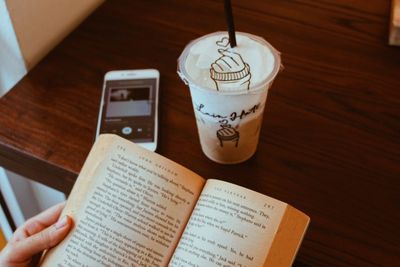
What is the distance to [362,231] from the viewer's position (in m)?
0.56

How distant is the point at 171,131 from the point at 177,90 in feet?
0.24

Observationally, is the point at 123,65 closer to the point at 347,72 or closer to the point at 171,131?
the point at 171,131

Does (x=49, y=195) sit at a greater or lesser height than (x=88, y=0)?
lesser

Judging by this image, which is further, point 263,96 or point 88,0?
point 88,0

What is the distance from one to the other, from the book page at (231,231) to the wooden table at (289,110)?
73 millimetres

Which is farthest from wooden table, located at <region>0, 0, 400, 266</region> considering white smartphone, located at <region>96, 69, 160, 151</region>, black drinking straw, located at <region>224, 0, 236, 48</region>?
black drinking straw, located at <region>224, 0, 236, 48</region>

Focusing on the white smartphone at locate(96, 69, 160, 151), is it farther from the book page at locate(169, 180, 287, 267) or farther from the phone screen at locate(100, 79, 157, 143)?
the book page at locate(169, 180, 287, 267)

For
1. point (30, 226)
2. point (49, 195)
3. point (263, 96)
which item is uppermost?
point (263, 96)

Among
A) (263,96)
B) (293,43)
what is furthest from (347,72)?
(263,96)

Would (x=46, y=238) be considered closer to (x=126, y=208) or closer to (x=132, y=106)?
(x=126, y=208)

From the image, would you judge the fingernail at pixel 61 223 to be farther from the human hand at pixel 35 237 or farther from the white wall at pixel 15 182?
the white wall at pixel 15 182

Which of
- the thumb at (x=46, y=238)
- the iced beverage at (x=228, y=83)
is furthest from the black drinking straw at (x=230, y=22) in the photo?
the thumb at (x=46, y=238)

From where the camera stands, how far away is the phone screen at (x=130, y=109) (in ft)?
2.17

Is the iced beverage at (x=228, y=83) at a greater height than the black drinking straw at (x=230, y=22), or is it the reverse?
the black drinking straw at (x=230, y=22)
